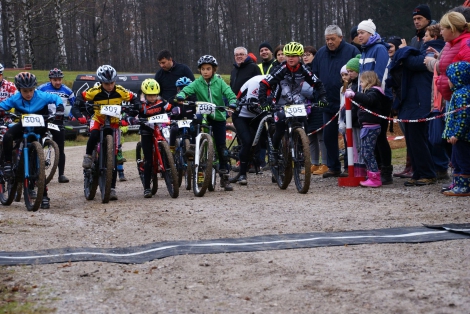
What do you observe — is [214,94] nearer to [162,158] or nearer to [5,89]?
[162,158]

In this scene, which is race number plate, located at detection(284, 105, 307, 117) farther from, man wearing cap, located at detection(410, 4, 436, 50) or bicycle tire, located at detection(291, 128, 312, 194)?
man wearing cap, located at detection(410, 4, 436, 50)

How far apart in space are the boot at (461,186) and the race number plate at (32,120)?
5.28 meters

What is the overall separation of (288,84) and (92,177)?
3.05 m

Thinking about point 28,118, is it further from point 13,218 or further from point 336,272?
point 336,272

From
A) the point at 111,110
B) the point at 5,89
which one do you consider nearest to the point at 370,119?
the point at 111,110

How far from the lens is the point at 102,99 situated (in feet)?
36.6

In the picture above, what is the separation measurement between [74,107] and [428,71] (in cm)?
480

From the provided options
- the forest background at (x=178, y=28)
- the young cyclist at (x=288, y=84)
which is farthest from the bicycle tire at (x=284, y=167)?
the forest background at (x=178, y=28)

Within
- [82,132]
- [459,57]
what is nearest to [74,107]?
[459,57]

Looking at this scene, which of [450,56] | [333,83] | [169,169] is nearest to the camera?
[450,56]

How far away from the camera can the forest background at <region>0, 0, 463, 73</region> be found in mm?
59031

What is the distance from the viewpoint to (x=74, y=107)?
10.9 meters

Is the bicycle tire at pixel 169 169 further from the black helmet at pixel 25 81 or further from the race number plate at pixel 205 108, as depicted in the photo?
the black helmet at pixel 25 81

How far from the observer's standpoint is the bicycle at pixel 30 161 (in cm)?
1016
